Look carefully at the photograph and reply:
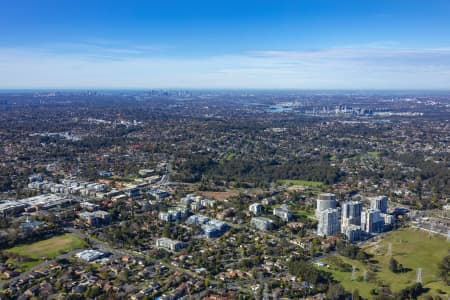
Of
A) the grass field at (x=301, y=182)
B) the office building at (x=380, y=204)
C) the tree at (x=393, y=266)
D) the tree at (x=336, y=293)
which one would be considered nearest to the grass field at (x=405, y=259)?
the tree at (x=393, y=266)

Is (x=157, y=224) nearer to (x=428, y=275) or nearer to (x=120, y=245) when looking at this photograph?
(x=120, y=245)

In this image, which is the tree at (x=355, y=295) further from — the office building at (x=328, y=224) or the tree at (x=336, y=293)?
the office building at (x=328, y=224)

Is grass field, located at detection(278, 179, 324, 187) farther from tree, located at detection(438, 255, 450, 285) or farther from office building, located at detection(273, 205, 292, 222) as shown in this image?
tree, located at detection(438, 255, 450, 285)

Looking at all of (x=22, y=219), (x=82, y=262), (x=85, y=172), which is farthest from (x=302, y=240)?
(x=85, y=172)

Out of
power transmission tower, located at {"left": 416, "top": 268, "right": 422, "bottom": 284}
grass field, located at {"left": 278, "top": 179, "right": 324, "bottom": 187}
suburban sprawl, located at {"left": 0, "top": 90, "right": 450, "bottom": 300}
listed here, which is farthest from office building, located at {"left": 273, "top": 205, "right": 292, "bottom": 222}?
power transmission tower, located at {"left": 416, "top": 268, "right": 422, "bottom": 284}

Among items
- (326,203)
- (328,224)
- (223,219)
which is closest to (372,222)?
(328,224)

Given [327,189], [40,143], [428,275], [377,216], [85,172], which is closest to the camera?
[428,275]

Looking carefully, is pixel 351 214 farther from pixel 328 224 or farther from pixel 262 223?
pixel 262 223
